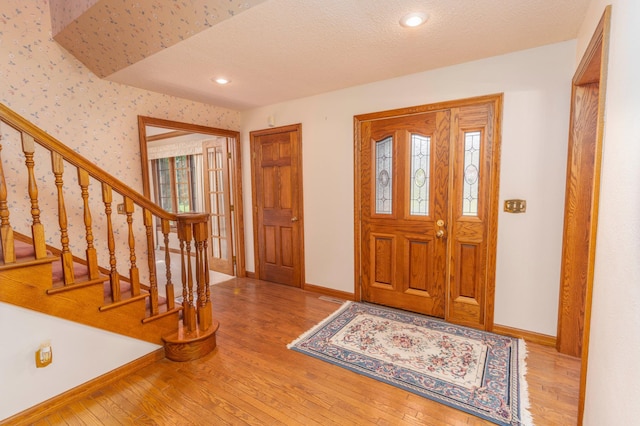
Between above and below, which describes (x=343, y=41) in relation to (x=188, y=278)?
above

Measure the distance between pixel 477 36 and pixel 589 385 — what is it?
2.20 metres

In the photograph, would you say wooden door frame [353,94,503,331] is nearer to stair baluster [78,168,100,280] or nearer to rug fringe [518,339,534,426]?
rug fringe [518,339,534,426]

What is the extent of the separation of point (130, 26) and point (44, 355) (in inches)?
88.5

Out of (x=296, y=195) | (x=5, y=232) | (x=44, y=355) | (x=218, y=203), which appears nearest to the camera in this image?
(x=5, y=232)

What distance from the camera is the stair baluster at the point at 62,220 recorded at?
1776 mm

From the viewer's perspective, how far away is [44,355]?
1763 millimetres

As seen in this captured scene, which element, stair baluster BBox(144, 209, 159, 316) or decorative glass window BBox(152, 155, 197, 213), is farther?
decorative glass window BBox(152, 155, 197, 213)

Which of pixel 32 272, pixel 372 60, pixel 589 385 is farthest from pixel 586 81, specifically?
pixel 32 272

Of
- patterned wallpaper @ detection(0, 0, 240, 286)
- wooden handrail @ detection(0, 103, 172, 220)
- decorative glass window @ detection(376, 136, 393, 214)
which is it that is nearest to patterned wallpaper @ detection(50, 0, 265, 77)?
patterned wallpaper @ detection(0, 0, 240, 286)

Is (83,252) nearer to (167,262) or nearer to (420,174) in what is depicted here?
(167,262)

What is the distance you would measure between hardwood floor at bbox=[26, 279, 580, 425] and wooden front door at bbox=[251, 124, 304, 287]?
150 cm

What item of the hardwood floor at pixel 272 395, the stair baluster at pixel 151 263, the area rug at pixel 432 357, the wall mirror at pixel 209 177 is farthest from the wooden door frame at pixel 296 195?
the stair baluster at pixel 151 263

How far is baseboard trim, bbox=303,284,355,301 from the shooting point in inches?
137

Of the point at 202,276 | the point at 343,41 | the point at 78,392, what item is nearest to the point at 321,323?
the point at 202,276
